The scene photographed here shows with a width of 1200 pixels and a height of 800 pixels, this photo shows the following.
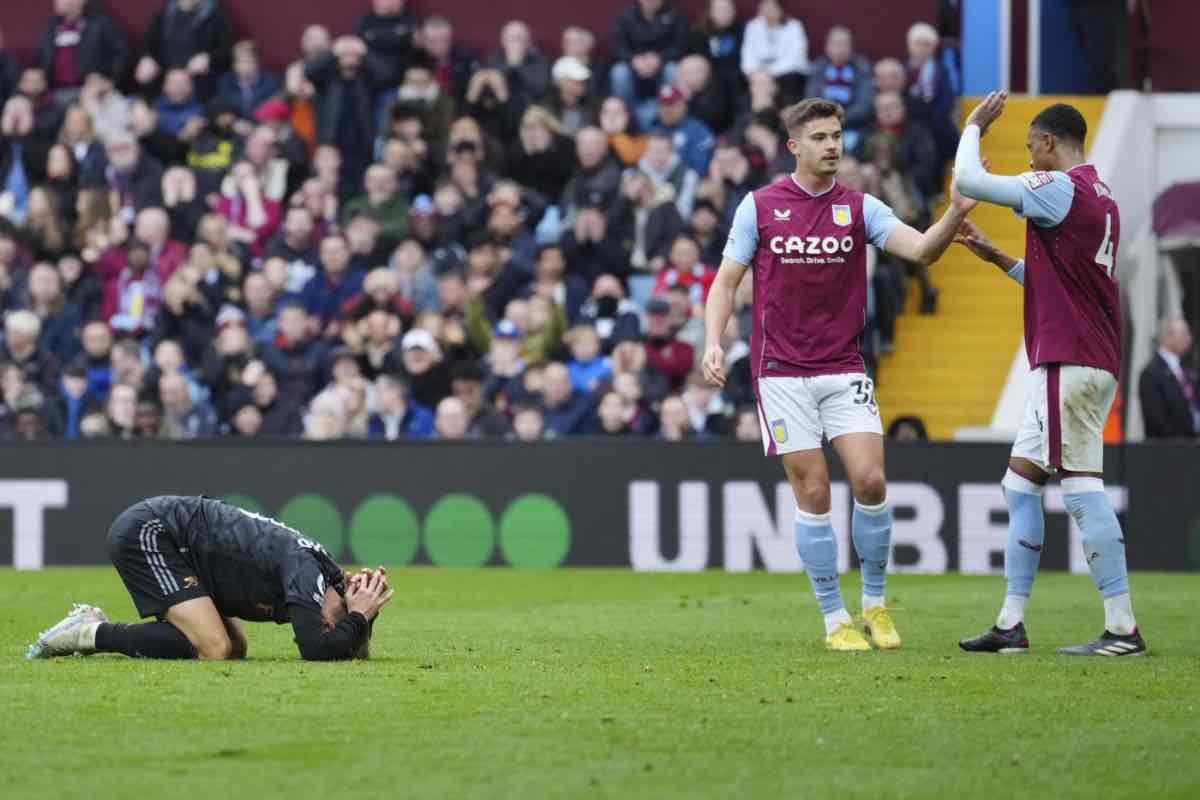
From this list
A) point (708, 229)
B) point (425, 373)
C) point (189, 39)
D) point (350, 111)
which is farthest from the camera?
point (189, 39)

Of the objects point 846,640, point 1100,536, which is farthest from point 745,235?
point 1100,536

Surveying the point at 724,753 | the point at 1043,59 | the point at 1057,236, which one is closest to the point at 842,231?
the point at 1057,236

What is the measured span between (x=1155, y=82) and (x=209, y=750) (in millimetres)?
19735

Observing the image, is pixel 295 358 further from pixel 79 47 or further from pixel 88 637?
pixel 88 637

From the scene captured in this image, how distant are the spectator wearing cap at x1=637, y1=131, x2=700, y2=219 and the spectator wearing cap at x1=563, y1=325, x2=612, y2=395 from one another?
1953 millimetres

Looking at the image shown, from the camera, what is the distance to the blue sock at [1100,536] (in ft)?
33.0

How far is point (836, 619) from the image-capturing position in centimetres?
1024

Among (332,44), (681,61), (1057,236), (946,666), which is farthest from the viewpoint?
(332,44)

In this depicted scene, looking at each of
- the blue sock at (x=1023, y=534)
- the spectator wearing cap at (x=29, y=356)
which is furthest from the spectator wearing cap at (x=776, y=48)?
the blue sock at (x=1023, y=534)

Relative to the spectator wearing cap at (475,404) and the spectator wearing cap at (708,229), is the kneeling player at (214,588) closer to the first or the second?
the spectator wearing cap at (475,404)

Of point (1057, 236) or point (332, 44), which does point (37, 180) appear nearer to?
point (332, 44)

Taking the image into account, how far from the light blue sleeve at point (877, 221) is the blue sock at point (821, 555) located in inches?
51.5

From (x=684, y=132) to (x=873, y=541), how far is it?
11.2 m

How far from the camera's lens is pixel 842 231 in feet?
33.7
